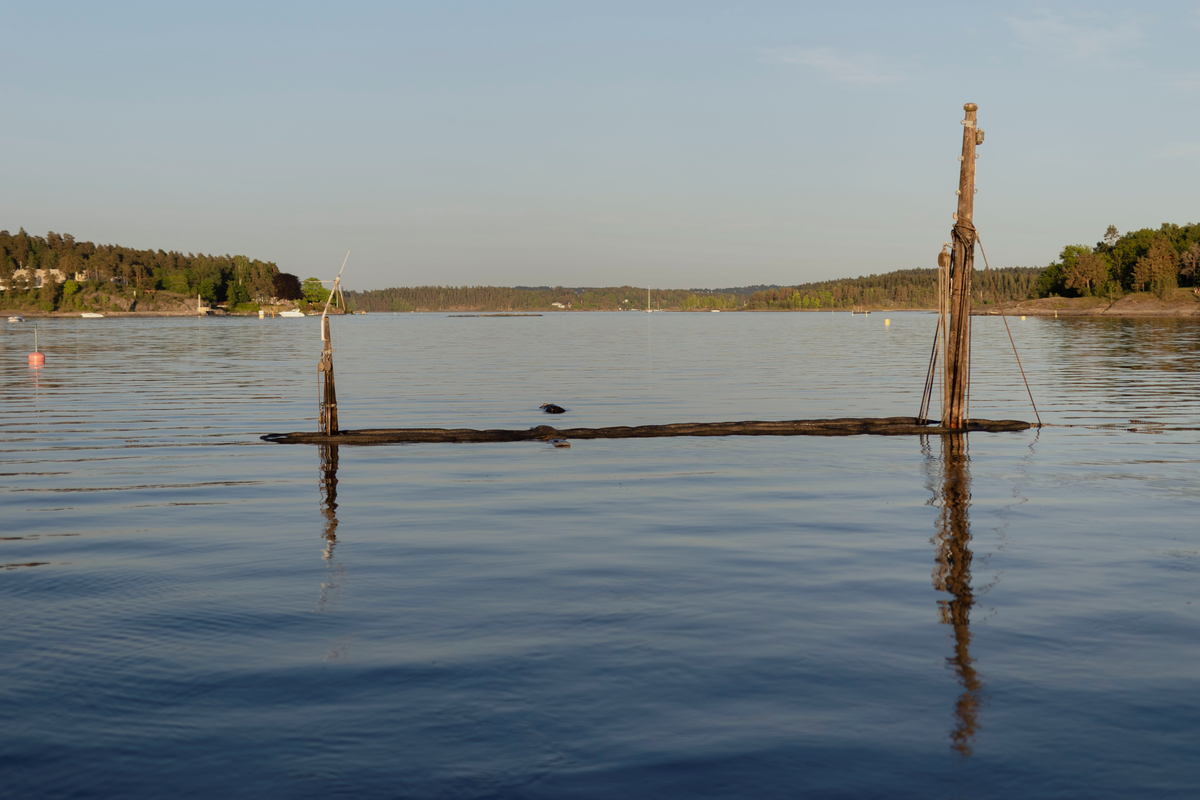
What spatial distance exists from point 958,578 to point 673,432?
15826 millimetres

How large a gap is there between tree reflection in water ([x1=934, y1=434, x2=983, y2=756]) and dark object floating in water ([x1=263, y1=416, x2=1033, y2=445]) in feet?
14.2

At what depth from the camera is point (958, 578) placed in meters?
12.7

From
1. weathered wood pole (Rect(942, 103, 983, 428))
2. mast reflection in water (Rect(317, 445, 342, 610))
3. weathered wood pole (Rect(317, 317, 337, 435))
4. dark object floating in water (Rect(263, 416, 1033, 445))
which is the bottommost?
mast reflection in water (Rect(317, 445, 342, 610))

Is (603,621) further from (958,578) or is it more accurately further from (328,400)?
(328,400)

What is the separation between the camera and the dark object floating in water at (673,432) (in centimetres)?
2705

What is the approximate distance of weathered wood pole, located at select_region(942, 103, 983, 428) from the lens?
1012 inches

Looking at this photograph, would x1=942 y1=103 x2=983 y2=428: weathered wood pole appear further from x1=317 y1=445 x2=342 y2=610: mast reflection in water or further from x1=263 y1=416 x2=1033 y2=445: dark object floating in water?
x1=317 y1=445 x2=342 y2=610: mast reflection in water

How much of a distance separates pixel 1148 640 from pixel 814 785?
203 inches

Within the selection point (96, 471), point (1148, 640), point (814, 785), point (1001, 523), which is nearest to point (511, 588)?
point (814, 785)

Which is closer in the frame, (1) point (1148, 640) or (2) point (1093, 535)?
(1) point (1148, 640)

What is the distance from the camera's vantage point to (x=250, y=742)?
300 inches

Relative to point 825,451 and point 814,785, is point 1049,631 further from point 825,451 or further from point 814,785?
point 825,451

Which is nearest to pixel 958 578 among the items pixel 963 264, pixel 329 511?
pixel 329 511

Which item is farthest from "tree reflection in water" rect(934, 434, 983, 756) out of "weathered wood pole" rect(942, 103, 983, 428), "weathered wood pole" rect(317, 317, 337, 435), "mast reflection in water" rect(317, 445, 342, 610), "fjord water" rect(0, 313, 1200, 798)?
"weathered wood pole" rect(317, 317, 337, 435)
